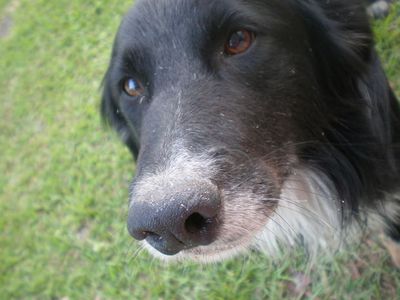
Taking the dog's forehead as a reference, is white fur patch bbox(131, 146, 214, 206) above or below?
below

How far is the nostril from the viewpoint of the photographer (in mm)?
1656

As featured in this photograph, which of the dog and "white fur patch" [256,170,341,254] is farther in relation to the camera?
"white fur patch" [256,170,341,254]

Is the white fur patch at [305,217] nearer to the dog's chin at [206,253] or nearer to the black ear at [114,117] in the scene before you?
the dog's chin at [206,253]

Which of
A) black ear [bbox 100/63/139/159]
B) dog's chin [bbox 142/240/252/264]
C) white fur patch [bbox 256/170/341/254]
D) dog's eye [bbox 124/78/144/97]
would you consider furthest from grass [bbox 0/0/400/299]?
dog's eye [bbox 124/78/144/97]

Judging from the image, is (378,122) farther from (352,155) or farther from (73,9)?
(73,9)

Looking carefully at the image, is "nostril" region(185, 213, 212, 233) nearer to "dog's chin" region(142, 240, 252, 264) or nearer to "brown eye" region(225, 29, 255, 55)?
"dog's chin" region(142, 240, 252, 264)

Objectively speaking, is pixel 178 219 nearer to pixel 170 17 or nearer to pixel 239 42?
pixel 239 42

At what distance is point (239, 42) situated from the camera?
2.05 meters

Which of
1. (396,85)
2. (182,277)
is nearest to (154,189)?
(182,277)

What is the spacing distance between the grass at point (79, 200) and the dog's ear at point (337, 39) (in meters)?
1.35

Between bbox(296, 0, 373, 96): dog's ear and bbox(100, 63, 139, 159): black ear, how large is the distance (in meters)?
1.25

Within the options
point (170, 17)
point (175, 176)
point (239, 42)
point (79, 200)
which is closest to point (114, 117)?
point (170, 17)

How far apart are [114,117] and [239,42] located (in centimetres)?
132

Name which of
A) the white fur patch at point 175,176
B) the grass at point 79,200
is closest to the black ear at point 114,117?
the grass at point 79,200
